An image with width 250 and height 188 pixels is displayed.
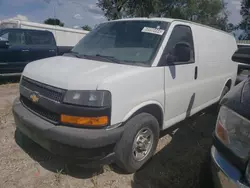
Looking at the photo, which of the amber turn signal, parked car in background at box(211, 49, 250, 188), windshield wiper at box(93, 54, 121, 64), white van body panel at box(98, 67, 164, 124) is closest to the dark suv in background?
windshield wiper at box(93, 54, 121, 64)

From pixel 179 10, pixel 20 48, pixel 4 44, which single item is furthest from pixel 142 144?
pixel 179 10

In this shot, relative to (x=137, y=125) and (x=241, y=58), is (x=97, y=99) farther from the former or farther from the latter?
(x=241, y=58)

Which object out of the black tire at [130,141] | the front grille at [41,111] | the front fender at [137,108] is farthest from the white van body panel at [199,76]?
the front grille at [41,111]

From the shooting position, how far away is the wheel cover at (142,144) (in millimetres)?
2900

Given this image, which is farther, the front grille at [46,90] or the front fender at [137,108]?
the front fender at [137,108]

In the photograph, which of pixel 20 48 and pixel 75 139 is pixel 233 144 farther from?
pixel 20 48

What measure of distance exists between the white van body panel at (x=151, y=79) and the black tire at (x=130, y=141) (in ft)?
0.48

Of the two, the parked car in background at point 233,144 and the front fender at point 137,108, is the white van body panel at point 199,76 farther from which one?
the parked car in background at point 233,144

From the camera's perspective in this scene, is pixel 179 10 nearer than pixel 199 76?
No

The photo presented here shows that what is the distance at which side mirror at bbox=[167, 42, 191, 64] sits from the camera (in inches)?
126

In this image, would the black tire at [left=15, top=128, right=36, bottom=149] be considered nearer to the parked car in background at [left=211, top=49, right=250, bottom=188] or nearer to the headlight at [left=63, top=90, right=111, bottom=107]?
the headlight at [left=63, top=90, right=111, bottom=107]

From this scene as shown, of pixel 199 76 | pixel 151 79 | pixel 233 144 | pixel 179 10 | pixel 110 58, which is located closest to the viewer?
pixel 233 144

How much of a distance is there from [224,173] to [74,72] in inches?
73.3

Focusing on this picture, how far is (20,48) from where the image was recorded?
7.56m
